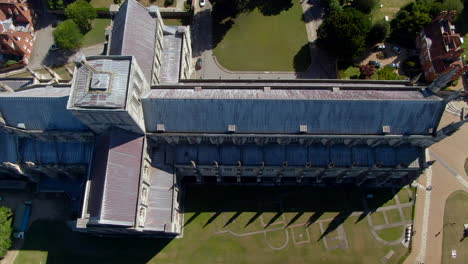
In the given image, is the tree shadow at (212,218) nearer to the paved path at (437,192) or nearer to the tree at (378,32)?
the paved path at (437,192)

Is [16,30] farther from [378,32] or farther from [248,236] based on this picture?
[378,32]

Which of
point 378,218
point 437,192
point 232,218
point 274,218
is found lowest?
point 232,218

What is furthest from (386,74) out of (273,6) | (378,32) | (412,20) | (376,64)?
(273,6)

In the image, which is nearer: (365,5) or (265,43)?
Answer: (365,5)

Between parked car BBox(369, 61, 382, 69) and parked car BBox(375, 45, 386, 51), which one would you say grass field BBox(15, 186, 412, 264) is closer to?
parked car BBox(369, 61, 382, 69)

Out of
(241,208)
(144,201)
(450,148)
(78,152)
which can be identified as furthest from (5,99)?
(450,148)

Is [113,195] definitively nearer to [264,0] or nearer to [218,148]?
[218,148]
